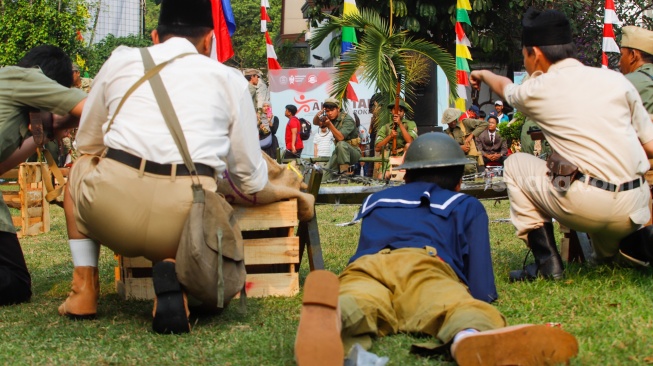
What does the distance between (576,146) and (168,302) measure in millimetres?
2581

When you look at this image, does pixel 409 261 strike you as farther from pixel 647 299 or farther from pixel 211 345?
pixel 647 299

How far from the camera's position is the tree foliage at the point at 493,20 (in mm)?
24812

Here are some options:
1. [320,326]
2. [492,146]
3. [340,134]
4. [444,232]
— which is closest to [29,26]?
[340,134]

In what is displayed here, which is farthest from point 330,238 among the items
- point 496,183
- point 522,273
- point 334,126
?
point 334,126

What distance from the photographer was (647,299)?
5.16m

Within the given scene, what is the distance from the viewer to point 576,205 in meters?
5.48

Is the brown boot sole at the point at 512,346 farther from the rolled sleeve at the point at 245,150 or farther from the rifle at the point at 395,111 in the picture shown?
the rifle at the point at 395,111

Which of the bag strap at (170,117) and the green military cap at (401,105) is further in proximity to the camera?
the green military cap at (401,105)

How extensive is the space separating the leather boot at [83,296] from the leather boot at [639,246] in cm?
322

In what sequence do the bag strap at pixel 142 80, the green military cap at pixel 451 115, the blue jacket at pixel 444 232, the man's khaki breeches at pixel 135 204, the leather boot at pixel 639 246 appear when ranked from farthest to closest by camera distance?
the green military cap at pixel 451 115 → the leather boot at pixel 639 246 → the blue jacket at pixel 444 232 → the bag strap at pixel 142 80 → the man's khaki breeches at pixel 135 204

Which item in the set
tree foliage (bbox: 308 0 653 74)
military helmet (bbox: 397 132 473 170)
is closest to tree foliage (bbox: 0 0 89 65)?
tree foliage (bbox: 308 0 653 74)

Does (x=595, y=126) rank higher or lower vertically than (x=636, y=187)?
higher

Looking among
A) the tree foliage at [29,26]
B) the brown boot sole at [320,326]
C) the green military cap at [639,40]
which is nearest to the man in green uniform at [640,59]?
the green military cap at [639,40]

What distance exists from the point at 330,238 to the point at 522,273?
3.53m
